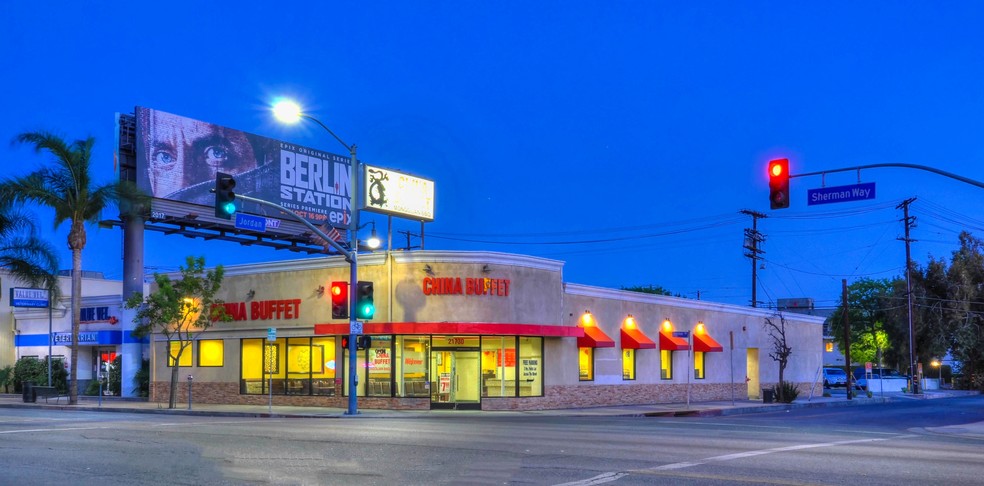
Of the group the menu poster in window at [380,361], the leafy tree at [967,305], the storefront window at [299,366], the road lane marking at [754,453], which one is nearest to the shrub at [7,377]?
the storefront window at [299,366]

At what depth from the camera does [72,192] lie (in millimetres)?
37094

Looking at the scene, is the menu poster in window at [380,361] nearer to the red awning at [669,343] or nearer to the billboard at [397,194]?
the billboard at [397,194]

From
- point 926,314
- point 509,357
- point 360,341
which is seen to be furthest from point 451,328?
point 926,314

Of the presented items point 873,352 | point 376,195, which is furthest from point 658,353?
point 873,352

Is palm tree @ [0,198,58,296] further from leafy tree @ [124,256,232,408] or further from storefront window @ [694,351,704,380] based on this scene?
storefront window @ [694,351,704,380]

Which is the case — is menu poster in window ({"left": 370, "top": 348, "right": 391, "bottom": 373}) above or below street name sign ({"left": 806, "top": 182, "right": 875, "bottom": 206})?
below

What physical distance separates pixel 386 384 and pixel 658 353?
13.8 m

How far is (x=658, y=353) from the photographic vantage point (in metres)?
41.3

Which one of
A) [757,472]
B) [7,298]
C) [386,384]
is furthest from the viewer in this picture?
[7,298]

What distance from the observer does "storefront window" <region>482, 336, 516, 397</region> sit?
3341 centimetres

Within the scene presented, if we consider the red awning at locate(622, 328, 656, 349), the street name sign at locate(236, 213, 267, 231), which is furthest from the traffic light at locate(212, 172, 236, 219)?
the red awning at locate(622, 328, 656, 349)

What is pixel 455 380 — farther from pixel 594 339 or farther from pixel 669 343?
pixel 669 343

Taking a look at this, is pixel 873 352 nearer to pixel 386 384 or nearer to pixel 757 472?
pixel 386 384

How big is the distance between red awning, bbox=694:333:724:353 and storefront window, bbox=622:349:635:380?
4.61 meters
